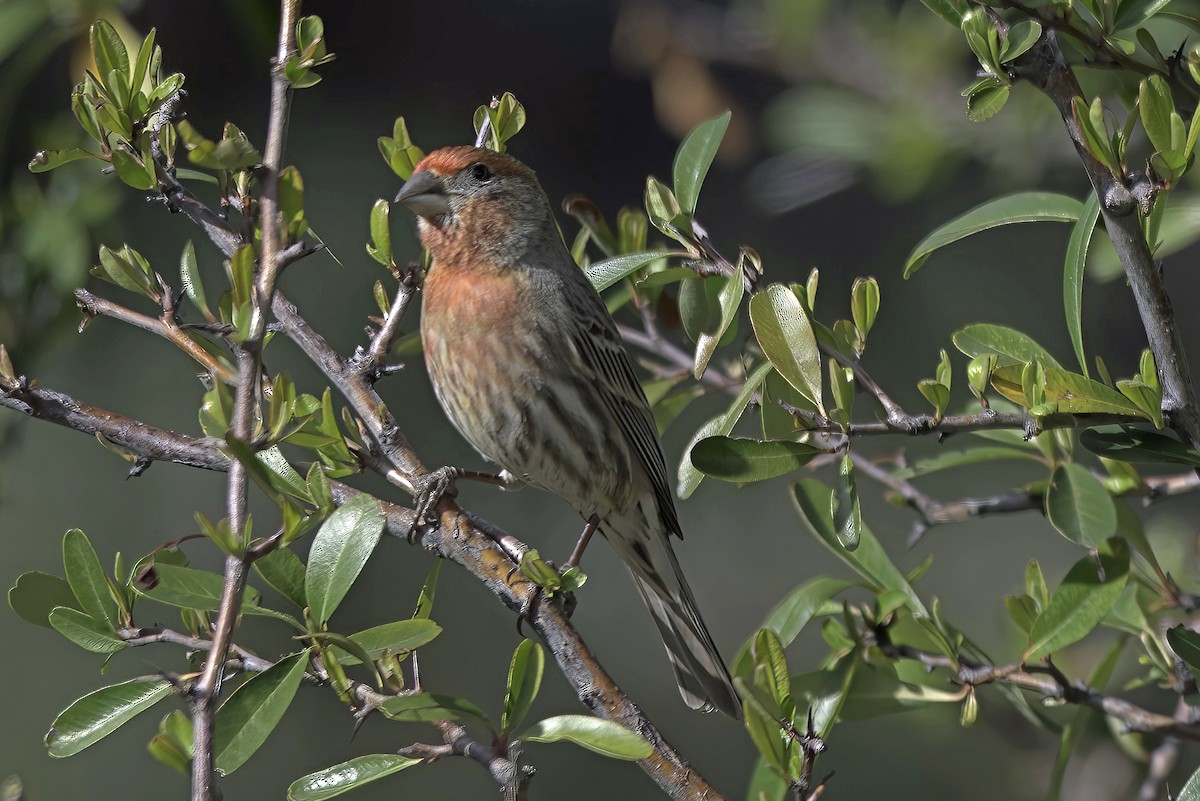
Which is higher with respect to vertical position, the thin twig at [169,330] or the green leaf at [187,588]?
the thin twig at [169,330]

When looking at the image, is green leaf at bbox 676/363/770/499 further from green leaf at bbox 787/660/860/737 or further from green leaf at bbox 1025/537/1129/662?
green leaf at bbox 1025/537/1129/662

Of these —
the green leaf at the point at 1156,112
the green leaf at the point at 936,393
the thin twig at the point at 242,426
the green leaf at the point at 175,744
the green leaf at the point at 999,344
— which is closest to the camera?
the thin twig at the point at 242,426

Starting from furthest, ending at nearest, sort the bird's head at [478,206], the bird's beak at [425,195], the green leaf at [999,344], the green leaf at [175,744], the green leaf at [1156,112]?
the bird's head at [478,206] < the bird's beak at [425,195] < the green leaf at [999,344] < the green leaf at [1156,112] < the green leaf at [175,744]

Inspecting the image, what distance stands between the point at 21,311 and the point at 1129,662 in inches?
126

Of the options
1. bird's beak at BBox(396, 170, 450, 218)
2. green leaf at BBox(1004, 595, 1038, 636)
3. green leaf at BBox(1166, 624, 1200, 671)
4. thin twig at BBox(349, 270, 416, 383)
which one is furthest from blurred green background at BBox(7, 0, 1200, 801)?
green leaf at BBox(1166, 624, 1200, 671)

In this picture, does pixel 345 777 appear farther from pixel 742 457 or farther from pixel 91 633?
pixel 742 457

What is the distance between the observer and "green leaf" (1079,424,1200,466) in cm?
191

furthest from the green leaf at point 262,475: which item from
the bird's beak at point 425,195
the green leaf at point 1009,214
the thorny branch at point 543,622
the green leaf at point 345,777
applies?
the bird's beak at point 425,195

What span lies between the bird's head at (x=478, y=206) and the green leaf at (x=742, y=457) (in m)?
1.71

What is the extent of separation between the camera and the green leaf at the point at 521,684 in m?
2.01

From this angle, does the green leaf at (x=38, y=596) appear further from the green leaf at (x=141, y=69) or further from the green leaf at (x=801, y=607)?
the green leaf at (x=801, y=607)

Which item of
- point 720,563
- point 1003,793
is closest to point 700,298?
point 1003,793

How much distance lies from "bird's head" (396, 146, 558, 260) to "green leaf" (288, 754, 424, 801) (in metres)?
1.92

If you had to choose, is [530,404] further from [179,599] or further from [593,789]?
[593,789]
